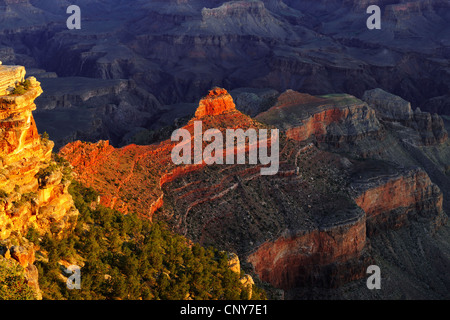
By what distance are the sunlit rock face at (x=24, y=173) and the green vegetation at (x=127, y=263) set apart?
3.47ft

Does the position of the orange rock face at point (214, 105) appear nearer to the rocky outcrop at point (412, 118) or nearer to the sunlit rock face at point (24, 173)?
the sunlit rock face at point (24, 173)

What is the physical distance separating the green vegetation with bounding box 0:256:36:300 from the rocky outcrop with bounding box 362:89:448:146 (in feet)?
320

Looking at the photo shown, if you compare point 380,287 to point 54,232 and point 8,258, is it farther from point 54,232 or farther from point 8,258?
point 8,258

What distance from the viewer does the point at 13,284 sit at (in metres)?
22.6

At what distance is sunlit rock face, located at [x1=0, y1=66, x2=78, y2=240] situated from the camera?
26.8 m

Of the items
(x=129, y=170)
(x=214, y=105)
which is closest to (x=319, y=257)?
(x=214, y=105)

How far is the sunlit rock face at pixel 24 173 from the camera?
26828 mm

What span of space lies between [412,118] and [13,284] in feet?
334

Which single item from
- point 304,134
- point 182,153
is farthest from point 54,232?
point 304,134

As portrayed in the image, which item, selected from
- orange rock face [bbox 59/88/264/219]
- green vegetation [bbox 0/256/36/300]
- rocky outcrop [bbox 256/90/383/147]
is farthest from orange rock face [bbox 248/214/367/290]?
green vegetation [bbox 0/256/36/300]

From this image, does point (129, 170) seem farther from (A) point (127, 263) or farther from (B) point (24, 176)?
(B) point (24, 176)

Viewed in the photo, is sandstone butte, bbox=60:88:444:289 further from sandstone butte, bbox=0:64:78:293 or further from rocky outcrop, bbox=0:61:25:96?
rocky outcrop, bbox=0:61:25:96
